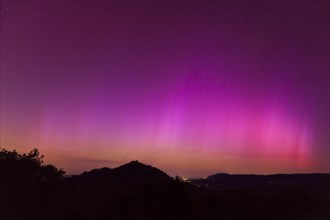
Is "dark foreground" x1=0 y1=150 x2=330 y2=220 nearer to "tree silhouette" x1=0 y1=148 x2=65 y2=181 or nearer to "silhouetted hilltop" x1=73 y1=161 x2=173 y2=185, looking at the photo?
"tree silhouette" x1=0 y1=148 x2=65 y2=181

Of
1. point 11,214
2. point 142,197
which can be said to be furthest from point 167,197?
point 11,214

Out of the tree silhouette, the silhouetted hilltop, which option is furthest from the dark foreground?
the silhouetted hilltop

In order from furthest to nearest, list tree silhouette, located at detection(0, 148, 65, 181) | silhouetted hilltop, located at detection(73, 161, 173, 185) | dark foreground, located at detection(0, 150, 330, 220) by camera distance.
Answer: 1. silhouetted hilltop, located at detection(73, 161, 173, 185)
2. tree silhouette, located at detection(0, 148, 65, 181)
3. dark foreground, located at detection(0, 150, 330, 220)

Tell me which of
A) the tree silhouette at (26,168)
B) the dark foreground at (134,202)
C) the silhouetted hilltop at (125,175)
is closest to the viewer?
the dark foreground at (134,202)

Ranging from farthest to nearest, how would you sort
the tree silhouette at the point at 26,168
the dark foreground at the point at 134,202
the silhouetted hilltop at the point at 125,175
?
the silhouetted hilltop at the point at 125,175, the tree silhouette at the point at 26,168, the dark foreground at the point at 134,202

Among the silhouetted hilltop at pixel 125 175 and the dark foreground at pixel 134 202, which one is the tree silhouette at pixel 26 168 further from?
the silhouetted hilltop at pixel 125 175

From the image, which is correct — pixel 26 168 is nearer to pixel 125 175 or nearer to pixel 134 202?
pixel 134 202

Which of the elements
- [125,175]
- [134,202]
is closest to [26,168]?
[134,202]

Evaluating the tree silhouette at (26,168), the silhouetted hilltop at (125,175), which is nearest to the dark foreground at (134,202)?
the tree silhouette at (26,168)

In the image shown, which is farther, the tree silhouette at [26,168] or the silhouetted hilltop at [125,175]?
the silhouetted hilltop at [125,175]

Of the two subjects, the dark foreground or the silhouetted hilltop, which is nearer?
the dark foreground

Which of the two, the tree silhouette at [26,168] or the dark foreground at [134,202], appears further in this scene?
the tree silhouette at [26,168]

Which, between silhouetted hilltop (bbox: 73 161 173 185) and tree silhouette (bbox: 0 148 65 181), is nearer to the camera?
tree silhouette (bbox: 0 148 65 181)

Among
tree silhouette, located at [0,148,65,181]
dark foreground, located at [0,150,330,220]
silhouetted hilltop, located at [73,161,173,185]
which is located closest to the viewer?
dark foreground, located at [0,150,330,220]
